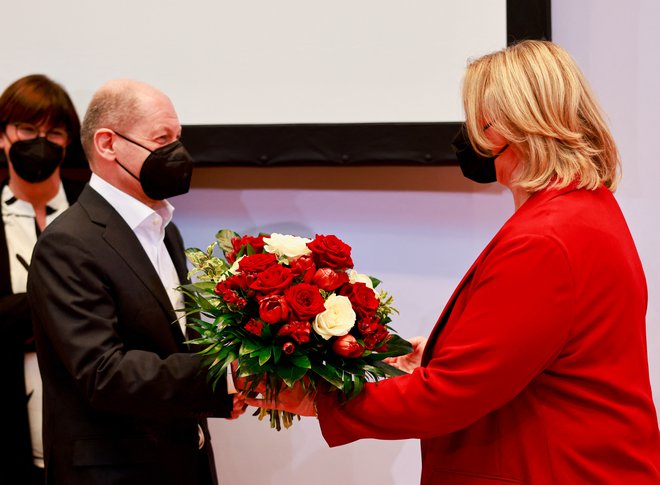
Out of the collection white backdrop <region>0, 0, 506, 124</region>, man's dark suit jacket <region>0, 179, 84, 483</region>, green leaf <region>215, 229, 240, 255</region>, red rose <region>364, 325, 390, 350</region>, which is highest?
white backdrop <region>0, 0, 506, 124</region>

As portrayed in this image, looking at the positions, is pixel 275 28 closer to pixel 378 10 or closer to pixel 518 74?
pixel 378 10

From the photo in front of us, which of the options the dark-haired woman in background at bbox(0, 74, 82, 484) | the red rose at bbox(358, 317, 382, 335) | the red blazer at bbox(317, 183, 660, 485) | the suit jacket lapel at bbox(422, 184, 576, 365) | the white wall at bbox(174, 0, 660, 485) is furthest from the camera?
the dark-haired woman in background at bbox(0, 74, 82, 484)

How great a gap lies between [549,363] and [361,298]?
0.40 metres

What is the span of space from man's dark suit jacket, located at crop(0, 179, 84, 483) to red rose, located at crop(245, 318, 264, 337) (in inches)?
45.5

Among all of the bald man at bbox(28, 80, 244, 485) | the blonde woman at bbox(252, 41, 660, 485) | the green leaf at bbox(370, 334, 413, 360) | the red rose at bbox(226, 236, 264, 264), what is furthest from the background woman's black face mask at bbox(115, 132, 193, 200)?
the blonde woman at bbox(252, 41, 660, 485)

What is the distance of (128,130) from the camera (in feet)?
6.57

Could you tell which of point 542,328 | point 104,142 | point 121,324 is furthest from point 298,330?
point 104,142

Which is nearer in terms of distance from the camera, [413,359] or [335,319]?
[335,319]

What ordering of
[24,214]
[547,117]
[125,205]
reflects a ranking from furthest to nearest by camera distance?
[24,214] → [125,205] → [547,117]

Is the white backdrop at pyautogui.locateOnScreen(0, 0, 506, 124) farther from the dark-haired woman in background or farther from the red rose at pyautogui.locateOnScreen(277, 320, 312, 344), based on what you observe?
the red rose at pyautogui.locateOnScreen(277, 320, 312, 344)

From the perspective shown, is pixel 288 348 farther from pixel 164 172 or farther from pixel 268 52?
pixel 268 52

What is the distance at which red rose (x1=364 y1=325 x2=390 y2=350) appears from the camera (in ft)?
5.10

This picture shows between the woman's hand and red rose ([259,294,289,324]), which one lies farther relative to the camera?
the woman's hand

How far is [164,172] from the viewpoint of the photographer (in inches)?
79.2
